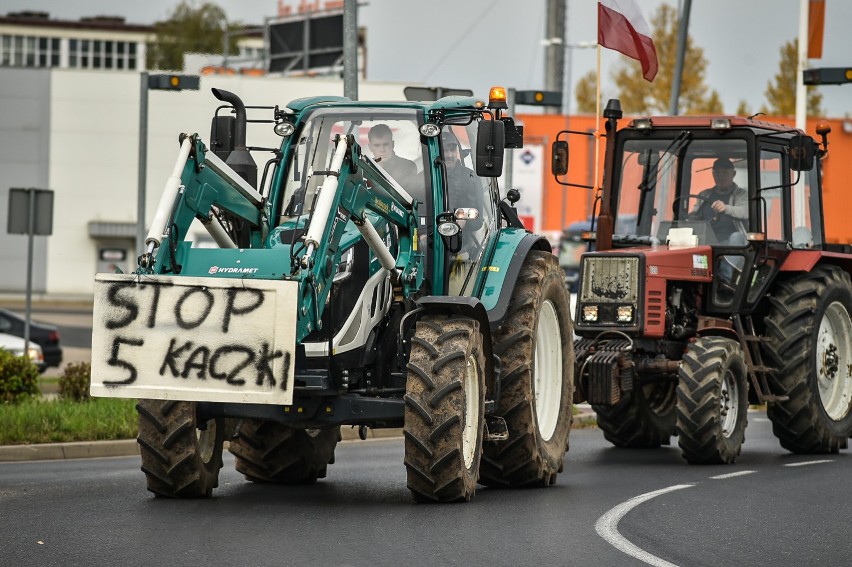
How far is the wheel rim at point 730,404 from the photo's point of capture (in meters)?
15.2

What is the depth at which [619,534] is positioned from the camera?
33.2 feet

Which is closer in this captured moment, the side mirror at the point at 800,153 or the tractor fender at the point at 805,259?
the side mirror at the point at 800,153

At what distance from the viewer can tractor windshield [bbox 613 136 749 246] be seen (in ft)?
53.7

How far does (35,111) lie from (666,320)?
49712 mm

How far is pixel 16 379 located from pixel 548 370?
8155mm

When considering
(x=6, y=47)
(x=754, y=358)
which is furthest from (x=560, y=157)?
(x=6, y=47)

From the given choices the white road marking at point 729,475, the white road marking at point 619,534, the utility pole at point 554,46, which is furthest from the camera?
the utility pole at point 554,46

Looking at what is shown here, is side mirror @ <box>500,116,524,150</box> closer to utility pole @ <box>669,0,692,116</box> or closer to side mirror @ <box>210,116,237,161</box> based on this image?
side mirror @ <box>210,116,237,161</box>

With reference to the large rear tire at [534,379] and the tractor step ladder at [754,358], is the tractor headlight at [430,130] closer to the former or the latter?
the large rear tire at [534,379]

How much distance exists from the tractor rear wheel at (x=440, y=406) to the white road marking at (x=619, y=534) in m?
1.05

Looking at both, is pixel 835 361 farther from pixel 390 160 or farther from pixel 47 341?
pixel 47 341

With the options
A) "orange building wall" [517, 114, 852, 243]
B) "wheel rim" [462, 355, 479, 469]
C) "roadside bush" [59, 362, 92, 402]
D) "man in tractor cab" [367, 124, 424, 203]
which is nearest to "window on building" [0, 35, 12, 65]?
"orange building wall" [517, 114, 852, 243]

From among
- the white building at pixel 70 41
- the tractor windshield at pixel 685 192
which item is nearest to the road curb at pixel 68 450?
the tractor windshield at pixel 685 192

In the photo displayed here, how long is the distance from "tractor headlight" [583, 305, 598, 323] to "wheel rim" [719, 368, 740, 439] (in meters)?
1.40
